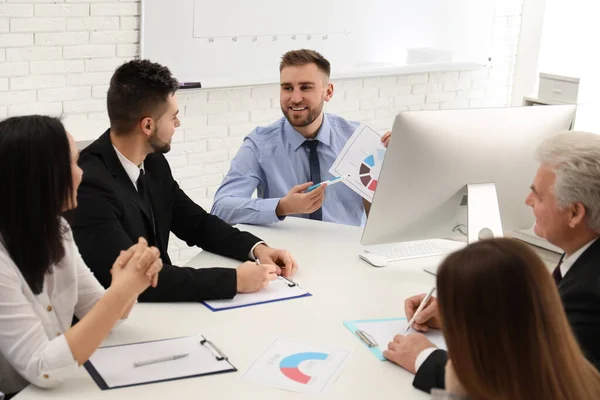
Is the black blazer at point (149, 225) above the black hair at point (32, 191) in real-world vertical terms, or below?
below

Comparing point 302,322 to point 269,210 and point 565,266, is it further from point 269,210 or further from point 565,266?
point 269,210

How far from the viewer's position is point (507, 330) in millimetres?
1198

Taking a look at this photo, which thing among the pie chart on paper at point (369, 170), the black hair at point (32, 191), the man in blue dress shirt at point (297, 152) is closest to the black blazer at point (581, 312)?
the black hair at point (32, 191)

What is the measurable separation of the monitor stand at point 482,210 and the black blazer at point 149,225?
696 mm

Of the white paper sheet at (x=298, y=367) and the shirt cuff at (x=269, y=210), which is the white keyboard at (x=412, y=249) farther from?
the white paper sheet at (x=298, y=367)

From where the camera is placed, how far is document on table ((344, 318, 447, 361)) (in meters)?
1.97

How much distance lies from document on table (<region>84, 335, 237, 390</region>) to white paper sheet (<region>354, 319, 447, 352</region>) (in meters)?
0.42

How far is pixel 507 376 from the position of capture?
120 cm

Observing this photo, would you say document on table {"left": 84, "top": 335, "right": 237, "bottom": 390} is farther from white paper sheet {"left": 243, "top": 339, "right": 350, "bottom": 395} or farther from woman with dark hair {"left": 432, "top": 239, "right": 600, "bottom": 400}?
woman with dark hair {"left": 432, "top": 239, "right": 600, "bottom": 400}

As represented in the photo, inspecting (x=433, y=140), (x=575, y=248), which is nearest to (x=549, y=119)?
(x=433, y=140)

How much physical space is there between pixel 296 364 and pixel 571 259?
2.38 ft

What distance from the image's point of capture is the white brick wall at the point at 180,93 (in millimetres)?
3398

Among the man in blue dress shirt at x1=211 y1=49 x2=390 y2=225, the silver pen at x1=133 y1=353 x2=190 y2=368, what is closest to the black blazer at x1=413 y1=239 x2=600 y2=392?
the silver pen at x1=133 y1=353 x2=190 y2=368

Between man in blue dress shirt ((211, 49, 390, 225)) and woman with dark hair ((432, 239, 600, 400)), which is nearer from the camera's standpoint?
woman with dark hair ((432, 239, 600, 400))
